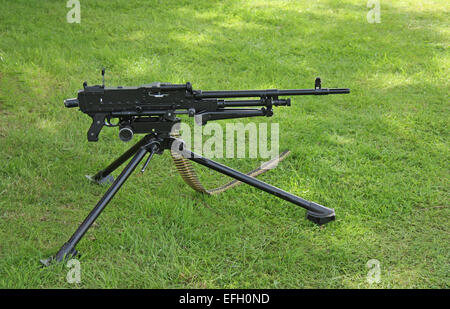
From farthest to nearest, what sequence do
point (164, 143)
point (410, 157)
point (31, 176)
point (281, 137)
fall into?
point (281, 137) → point (410, 157) → point (31, 176) → point (164, 143)

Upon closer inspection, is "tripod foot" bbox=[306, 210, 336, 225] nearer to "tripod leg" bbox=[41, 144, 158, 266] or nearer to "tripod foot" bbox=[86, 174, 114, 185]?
"tripod leg" bbox=[41, 144, 158, 266]

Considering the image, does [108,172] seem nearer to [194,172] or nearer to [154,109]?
[194,172]

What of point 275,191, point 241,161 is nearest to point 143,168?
point 275,191

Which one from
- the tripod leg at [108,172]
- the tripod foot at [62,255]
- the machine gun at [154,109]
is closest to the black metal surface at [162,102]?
the machine gun at [154,109]

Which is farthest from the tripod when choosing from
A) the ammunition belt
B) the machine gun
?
the ammunition belt

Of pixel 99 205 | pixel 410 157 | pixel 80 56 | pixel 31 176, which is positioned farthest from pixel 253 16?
pixel 99 205

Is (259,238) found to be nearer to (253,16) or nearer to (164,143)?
(164,143)

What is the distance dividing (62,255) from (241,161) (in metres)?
2.36

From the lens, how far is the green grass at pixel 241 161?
3.70 metres

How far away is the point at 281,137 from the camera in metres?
5.65

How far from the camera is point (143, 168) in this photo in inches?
144

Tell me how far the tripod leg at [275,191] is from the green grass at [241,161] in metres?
0.13
